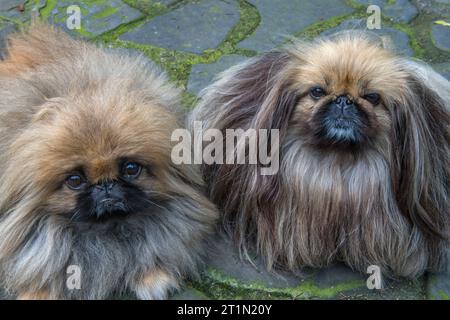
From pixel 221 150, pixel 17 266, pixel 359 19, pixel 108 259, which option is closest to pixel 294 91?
pixel 221 150

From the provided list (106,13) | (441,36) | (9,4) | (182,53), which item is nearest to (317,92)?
(182,53)

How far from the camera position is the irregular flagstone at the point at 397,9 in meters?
4.27

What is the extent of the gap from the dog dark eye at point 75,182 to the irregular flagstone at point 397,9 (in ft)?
8.15

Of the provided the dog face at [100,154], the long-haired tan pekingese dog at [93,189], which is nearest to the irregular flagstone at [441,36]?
the long-haired tan pekingese dog at [93,189]

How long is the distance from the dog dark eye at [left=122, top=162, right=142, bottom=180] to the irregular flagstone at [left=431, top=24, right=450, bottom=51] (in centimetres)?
225

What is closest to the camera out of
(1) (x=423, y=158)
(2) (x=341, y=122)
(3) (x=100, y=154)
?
(3) (x=100, y=154)

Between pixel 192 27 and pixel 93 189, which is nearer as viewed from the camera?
pixel 93 189

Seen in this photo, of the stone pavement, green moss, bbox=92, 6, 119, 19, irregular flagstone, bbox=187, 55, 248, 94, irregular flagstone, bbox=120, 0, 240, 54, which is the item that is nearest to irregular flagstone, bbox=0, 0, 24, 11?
the stone pavement

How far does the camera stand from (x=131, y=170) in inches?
101

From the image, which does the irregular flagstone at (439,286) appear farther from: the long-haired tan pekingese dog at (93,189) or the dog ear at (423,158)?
the long-haired tan pekingese dog at (93,189)

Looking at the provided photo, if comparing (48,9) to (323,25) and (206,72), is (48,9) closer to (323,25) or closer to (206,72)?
(206,72)

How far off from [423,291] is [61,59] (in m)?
1.79

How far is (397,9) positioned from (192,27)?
49.9 inches

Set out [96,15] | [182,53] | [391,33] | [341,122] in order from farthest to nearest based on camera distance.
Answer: [96,15] → [391,33] → [182,53] → [341,122]
